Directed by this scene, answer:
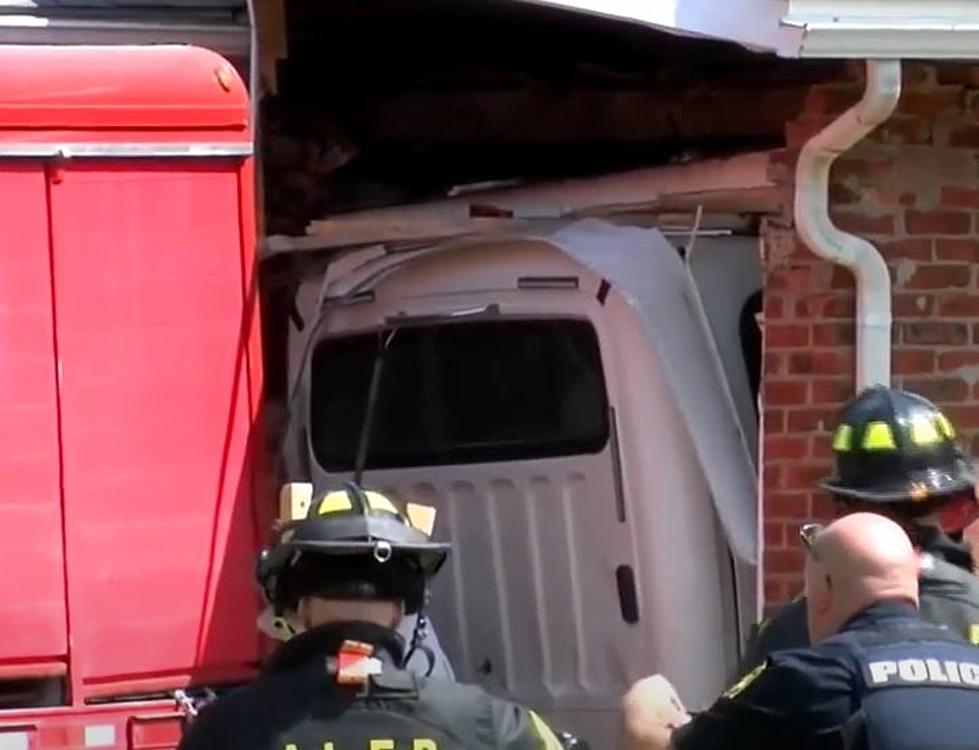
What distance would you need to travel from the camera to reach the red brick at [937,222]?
5777mm

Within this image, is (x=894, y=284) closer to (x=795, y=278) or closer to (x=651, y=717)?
(x=795, y=278)

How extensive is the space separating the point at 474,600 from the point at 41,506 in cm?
171

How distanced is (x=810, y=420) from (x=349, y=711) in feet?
8.45

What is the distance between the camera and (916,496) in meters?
4.32

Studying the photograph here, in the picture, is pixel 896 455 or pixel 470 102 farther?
pixel 470 102

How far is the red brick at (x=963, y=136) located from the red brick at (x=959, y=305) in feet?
1.33

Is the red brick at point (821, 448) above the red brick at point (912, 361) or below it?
below

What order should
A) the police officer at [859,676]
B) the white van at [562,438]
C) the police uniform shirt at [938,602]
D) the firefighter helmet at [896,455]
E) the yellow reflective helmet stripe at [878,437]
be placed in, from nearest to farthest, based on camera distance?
the police officer at [859,676]
the police uniform shirt at [938,602]
the firefighter helmet at [896,455]
the yellow reflective helmet stripe at [878,437]
the white van at [562,438]

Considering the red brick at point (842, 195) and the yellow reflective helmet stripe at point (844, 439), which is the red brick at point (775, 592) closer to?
the red brick at point (842, 195)

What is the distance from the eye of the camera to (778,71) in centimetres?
603

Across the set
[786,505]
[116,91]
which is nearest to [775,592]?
[786,505]

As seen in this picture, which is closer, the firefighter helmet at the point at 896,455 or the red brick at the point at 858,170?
the firefighter helmet at the point at 896,455

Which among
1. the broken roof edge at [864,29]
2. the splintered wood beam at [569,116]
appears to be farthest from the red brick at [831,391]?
the broken roof edge at [864,29]

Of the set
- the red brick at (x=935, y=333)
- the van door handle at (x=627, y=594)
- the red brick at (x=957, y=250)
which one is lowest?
the van door handle at (x=627, y=594)
